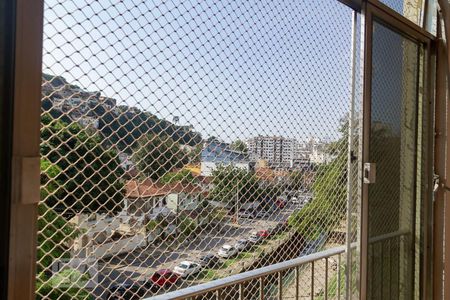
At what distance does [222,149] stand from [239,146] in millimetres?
103

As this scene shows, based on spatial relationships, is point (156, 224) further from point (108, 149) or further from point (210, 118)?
point (210, 118)

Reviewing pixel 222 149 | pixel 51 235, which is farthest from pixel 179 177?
pixel 51 235

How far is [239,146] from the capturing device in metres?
1.68

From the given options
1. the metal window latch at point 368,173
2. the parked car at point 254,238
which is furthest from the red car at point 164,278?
the metal window latch at point 368,173

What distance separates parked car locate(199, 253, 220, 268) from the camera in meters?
1.59

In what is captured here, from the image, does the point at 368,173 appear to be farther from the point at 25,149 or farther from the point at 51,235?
the point at 25,149

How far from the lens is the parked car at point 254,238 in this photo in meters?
1.82

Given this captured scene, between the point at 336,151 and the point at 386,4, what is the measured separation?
0.85m

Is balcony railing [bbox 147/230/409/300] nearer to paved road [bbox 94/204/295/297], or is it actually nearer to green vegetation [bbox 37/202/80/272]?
paved road [bbox 94/204/295/297]

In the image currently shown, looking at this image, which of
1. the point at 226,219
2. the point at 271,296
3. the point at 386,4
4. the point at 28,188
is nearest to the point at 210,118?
the point at 226,219

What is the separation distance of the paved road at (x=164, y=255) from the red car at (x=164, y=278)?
0.07ft

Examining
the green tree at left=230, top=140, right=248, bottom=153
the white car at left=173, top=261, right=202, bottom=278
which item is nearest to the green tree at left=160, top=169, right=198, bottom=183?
the green tree at left=230, top=140, right=248, bottom=153

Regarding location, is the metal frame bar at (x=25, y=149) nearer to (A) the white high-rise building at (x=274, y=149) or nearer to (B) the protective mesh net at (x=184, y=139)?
(B) the protective mesh net at (x=184, y=139)

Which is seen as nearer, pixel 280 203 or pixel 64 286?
pixel 64 286
